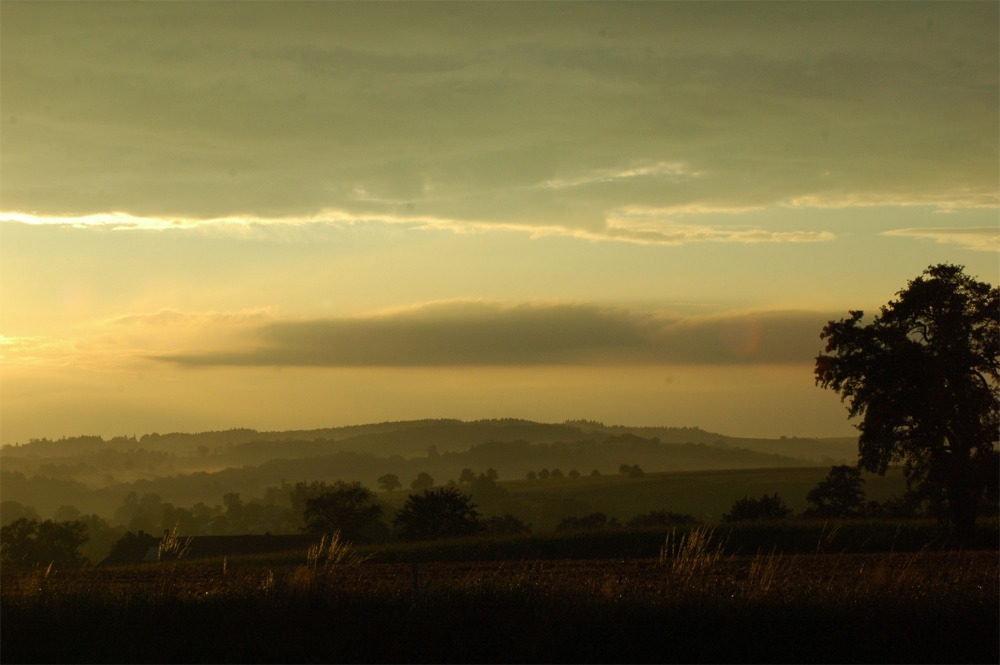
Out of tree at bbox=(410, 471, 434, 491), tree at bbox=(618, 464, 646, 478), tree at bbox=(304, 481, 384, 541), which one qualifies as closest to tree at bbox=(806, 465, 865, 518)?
tree at bbox=(304, 481, 384, 541)

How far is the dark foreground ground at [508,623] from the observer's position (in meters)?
11.5

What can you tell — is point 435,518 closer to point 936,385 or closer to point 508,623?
point 936,385

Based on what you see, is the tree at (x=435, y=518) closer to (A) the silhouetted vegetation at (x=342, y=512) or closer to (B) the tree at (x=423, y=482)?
(A) the silhouetted vegetation at (x=342, y=512)

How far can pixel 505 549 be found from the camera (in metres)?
35.5

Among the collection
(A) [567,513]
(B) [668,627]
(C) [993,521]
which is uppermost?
(B) [668,627]

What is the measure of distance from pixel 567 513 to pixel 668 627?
115 meters

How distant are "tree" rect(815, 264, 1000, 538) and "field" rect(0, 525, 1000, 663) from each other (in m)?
20.7

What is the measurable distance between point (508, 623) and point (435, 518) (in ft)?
125

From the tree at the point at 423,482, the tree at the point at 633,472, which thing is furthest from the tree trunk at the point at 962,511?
the tree at the point at 423,482

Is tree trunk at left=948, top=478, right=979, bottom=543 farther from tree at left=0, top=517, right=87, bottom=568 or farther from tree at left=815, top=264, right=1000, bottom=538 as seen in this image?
tree at left=0, top=517, right=87, bottom=568

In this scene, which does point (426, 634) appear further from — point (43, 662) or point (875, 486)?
point (875, 486)

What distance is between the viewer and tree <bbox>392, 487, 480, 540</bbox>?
48.5 meters

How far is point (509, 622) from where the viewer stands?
12125 mm

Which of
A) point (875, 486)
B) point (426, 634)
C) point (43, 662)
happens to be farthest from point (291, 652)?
point (875, 486)
